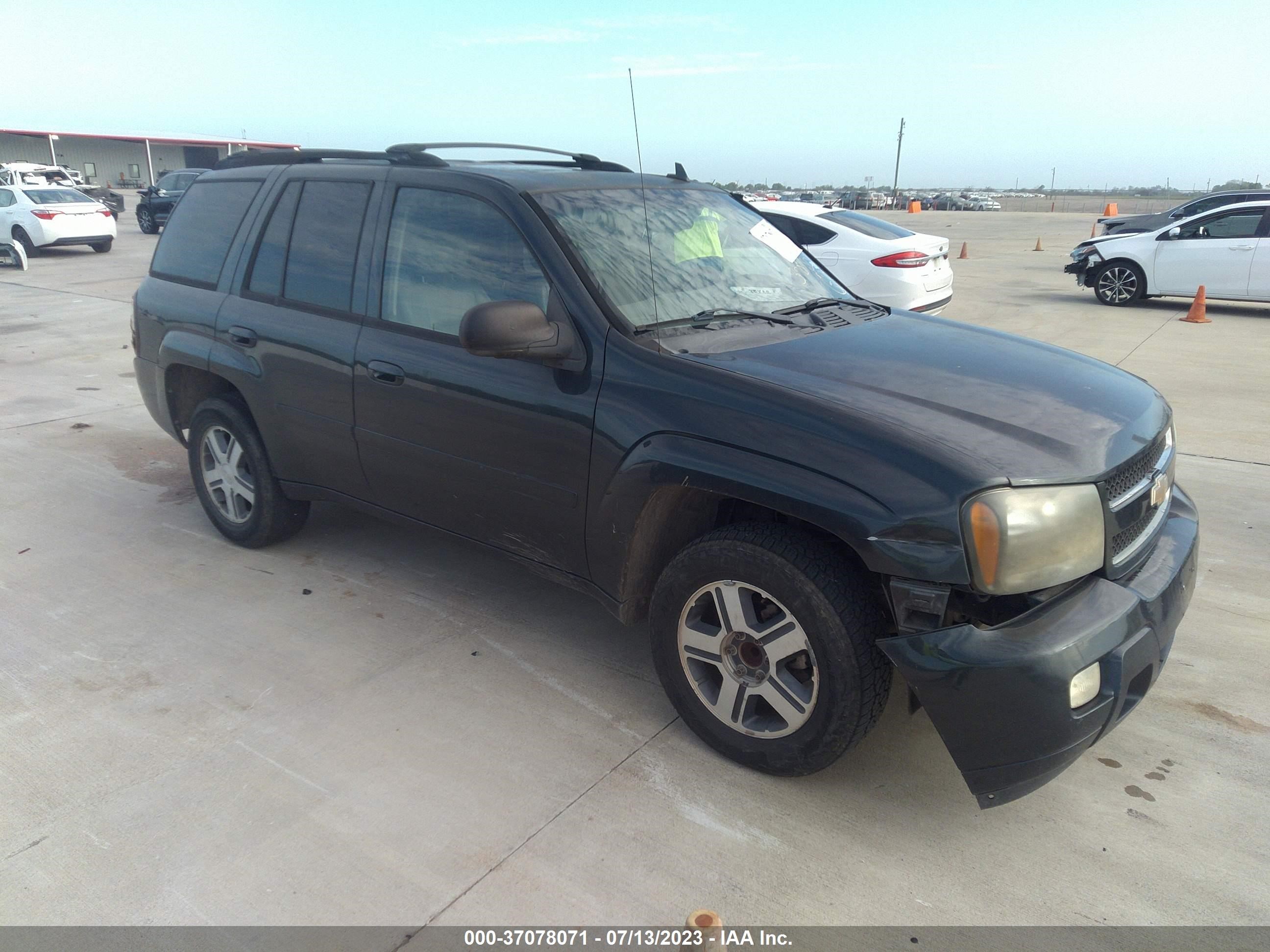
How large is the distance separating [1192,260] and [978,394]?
39.8 ft

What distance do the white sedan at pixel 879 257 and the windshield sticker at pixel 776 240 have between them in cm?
548

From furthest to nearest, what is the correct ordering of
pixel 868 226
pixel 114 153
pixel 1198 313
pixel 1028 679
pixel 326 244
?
pixel 114 153, pixel 1198 313, pixel 868 226, pixel 326 244, pixel 1028 679

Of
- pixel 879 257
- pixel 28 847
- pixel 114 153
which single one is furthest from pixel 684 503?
pixel 114 153

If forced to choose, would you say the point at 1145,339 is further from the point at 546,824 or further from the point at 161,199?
the point at 161,199

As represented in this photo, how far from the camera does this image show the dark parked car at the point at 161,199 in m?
25.7

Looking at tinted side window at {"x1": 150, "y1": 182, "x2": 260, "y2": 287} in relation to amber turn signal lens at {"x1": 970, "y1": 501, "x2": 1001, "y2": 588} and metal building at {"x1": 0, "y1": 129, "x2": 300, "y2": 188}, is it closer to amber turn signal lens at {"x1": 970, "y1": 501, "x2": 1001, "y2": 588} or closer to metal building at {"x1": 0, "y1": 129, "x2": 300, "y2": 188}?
amber turn signal lens at {"x1": 970, "y1": 501, "x2": 1001, "y2": 588}

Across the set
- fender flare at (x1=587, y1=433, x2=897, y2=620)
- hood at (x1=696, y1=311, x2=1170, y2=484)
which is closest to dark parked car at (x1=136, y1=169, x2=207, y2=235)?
fender flare at (x1=587, y1=433, x2=897, y2=620)

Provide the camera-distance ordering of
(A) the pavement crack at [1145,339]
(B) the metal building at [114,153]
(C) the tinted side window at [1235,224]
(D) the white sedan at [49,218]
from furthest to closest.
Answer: (B) the metal building at [114,153] → (D) the white sedan at [49,218] → (C) the tinted side window at [1235,224] → (A) the pavement crack at [1145,339]

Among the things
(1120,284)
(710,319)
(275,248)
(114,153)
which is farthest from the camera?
(114,153)

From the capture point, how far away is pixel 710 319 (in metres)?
3.38

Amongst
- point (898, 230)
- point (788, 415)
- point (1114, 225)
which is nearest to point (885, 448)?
point (788, 415)

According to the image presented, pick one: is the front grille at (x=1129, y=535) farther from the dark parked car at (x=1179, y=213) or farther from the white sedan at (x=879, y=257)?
the dark parked car at (x=1179, y=213)

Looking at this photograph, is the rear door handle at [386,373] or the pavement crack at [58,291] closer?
the rear door handle at [386,373]

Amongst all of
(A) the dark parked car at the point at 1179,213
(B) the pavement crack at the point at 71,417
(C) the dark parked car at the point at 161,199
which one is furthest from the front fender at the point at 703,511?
(C) the dark parked car at the point at 161,199
